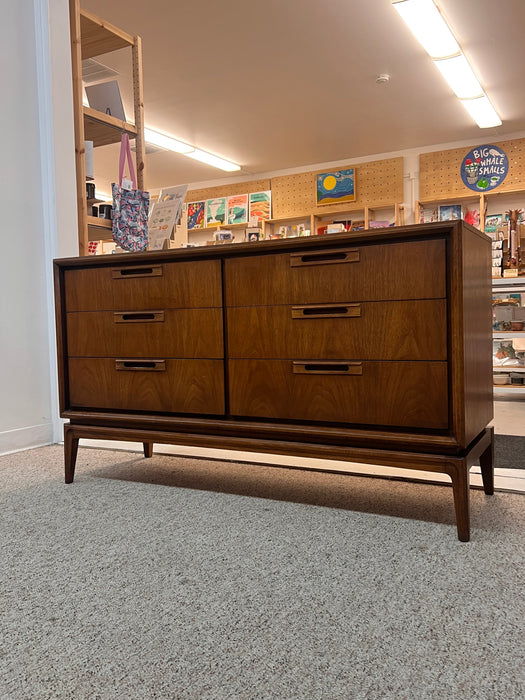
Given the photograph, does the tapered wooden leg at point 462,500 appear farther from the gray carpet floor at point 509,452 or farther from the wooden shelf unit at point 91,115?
the wooden shelf unit at point 91,115

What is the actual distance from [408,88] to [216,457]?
14.9 feet

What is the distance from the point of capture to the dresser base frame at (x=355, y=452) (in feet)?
4.03

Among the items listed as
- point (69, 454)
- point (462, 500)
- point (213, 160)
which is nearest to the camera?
point (462, 500)

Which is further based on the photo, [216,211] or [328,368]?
[216,211]

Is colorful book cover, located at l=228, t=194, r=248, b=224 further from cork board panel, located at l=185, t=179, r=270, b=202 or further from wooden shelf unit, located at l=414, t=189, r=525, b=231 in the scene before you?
wooden shelf unit, located at l=414, t=189, r=525, b=231

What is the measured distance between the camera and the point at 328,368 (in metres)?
1.42

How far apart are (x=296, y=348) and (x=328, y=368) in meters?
0.11

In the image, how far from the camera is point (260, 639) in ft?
2.78

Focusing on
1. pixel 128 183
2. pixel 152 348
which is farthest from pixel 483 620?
pixel 128 183

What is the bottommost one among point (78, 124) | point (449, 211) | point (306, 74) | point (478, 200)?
point (78, 124)

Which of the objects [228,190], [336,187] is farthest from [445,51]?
[228,190]

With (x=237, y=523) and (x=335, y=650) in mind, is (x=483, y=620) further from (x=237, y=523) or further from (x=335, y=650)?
(x=237, y=523)

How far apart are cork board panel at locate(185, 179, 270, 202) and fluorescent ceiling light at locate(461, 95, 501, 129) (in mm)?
3207

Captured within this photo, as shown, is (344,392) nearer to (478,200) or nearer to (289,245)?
(289,245)
